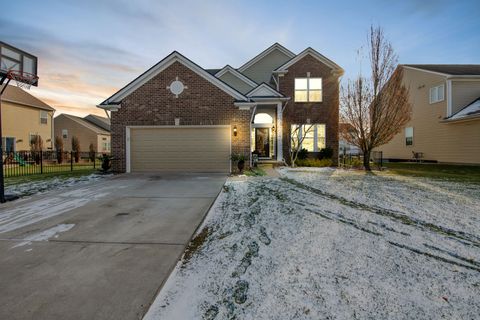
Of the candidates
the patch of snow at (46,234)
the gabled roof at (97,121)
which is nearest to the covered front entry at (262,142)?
the patch of snow at (46,234)

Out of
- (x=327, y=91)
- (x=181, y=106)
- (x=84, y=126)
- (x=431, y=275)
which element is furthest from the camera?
(x=84, y=126)

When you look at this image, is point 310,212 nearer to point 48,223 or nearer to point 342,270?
point 342,270

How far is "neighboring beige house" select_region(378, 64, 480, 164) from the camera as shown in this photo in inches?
644

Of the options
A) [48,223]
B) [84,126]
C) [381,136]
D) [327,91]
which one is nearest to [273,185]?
[48,223]

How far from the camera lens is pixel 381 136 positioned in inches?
543

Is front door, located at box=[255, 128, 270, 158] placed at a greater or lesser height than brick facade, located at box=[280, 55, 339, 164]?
lesser

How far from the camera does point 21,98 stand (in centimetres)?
2491

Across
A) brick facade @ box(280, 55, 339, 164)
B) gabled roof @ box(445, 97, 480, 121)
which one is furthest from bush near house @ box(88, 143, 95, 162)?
gabled roof @ box(445, 97, 480, 121)

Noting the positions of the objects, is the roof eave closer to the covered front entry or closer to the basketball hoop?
the covered front entry

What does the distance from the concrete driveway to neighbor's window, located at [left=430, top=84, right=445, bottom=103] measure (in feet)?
65.3

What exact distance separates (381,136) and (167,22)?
13.5 meters

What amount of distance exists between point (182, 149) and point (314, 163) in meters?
8.10

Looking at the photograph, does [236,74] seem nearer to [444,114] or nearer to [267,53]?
[267,53]

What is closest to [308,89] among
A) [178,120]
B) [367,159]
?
[367,159]
